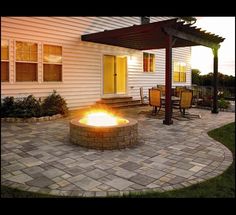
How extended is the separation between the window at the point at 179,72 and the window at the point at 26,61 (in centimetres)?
1142

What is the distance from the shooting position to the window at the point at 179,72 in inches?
749

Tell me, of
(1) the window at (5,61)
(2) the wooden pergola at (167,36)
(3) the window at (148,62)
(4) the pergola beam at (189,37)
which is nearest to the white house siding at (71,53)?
(1) the window at (5,61)

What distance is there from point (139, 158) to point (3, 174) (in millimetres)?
2454

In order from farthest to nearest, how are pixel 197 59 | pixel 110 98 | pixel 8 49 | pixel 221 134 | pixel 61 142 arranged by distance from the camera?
pixel 197 59 < pixel 110 98 < pixel 8 49 < pixel 221 134 < pixel 61 142

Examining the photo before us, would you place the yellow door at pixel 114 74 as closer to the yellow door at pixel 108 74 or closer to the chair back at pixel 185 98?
the yellow door at pixel 108 74

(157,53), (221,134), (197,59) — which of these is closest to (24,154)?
(221,134)

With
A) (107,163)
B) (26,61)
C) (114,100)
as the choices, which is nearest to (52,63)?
(26,61)

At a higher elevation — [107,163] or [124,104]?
[124,104]

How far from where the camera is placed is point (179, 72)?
63.8 feet

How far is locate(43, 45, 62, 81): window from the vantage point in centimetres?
1074

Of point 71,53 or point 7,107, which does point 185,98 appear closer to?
point 71,53

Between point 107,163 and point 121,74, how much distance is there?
10591 mm

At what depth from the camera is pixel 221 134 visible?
736 cm
